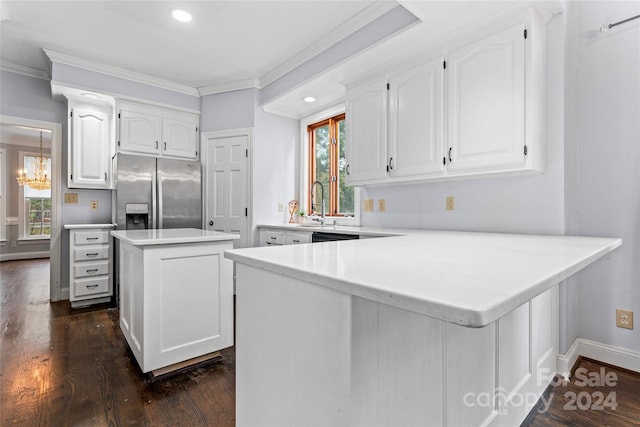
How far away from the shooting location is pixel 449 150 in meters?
2.25

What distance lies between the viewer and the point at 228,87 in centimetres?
398

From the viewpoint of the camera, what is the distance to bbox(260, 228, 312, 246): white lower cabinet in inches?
123

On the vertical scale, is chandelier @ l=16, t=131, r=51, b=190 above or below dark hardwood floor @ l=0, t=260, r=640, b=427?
above

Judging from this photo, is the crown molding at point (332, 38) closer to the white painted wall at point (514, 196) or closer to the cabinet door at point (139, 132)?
the white painted wall at point (514, 196)

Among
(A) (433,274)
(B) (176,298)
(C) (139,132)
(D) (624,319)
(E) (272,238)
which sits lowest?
(D) (624,319)

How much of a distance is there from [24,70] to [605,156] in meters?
5.55

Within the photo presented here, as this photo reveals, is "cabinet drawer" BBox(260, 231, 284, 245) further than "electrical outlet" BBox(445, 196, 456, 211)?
Yes

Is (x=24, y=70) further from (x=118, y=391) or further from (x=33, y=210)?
(x=33, y=210)

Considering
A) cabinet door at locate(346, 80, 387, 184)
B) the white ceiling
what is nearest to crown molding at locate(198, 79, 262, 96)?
the white ceiling

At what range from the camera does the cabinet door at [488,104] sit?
6.28 feet

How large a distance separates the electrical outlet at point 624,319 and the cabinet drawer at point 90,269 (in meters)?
4.66

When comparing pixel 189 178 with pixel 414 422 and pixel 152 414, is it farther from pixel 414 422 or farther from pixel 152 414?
pixel 414 422

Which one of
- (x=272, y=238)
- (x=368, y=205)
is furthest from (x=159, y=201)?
(x=368, y=205)

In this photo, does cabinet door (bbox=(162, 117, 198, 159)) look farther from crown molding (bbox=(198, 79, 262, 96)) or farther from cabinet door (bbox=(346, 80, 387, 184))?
cabinet door (bbox=(346, 80, 387, 184))
